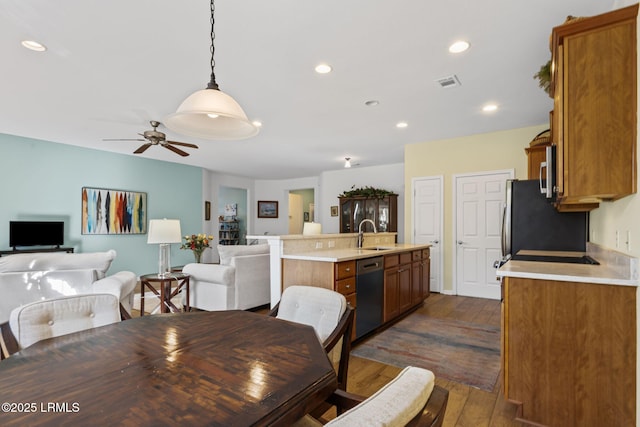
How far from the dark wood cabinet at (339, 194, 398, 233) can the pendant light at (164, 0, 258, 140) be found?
5.55 meters

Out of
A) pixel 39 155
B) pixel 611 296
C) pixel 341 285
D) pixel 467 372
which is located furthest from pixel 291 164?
pixel 611 296

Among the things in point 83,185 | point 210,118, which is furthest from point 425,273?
point 83,185

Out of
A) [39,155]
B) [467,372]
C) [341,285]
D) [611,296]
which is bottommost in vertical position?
[467,372]

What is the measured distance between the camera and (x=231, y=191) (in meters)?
10.5

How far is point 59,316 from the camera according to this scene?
1494mm

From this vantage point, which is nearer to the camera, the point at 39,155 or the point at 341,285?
the point at 341,285

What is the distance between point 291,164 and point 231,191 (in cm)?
371

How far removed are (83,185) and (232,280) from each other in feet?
13.1

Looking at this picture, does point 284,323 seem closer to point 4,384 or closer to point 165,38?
point 4,384

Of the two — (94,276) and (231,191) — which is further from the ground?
(231,191)

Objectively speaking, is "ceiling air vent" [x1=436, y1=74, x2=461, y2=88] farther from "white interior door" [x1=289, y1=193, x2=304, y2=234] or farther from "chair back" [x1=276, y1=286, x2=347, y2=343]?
"white interior door" [x1=289, y1=193, x2=304, y2=234]

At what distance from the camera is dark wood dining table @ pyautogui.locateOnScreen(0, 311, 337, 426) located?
2.52 ft

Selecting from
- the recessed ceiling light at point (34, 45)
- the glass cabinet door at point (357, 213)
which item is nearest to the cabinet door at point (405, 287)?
the glass cabinet door at point (357, 213)

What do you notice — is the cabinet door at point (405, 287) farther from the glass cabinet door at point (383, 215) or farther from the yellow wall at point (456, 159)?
the glass cabinet door at point (383, 215)
